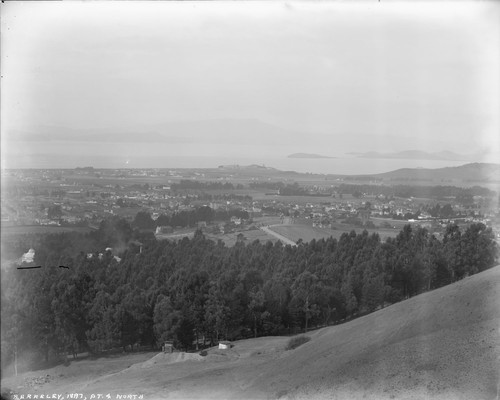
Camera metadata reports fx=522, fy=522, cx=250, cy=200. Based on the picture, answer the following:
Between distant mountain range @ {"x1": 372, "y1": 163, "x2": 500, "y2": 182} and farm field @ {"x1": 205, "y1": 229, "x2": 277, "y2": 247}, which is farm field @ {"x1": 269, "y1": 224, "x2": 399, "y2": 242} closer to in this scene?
farm field @ {"x1": 205, "y1": 229, "x2": 277, "y2": 247}

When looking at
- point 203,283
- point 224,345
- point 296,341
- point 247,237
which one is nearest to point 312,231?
point 247,237

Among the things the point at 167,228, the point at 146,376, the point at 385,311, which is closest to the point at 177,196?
the point at 167,228

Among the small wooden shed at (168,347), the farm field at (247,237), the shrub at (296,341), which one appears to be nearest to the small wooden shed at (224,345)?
the small wooden shed at (168,347)

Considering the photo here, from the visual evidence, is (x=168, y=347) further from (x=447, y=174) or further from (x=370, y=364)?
(x=447, y=174)

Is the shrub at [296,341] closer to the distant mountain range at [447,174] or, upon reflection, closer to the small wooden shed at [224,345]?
the small wooden shed at [224,345]

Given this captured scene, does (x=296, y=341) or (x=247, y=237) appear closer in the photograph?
(x=296, y=341)

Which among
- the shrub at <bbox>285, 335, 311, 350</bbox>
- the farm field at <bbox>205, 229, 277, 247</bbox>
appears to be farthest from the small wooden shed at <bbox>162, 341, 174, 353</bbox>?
the farm field at <bbox>205, 229, 277, 247</bbox>
